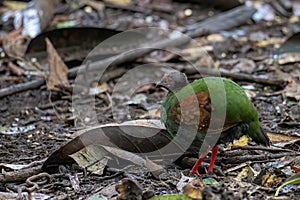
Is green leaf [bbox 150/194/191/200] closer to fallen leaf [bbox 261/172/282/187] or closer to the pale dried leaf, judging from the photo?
fallen leaf [bbox 261/172/282/187]

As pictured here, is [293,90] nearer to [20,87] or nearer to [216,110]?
[216,110]

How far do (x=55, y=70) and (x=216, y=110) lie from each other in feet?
9.18

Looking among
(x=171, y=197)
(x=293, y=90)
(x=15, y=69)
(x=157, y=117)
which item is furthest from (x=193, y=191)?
(x=15, y=69)

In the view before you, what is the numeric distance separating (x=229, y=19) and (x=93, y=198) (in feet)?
15.9

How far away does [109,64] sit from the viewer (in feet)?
21.4

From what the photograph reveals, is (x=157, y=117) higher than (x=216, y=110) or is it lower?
lower

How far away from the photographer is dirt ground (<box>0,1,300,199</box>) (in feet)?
12.4

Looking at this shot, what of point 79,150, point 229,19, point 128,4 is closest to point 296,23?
point 229,19

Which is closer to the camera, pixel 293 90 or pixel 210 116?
pixel 210 116

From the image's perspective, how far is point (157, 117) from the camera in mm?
5289

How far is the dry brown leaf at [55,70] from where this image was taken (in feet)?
20.0

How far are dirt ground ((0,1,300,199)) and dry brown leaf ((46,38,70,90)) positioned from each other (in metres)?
0.09

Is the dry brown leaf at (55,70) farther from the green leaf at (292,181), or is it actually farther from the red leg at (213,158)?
the green leaf at (292,181)

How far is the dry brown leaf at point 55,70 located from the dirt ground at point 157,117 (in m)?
0.09
